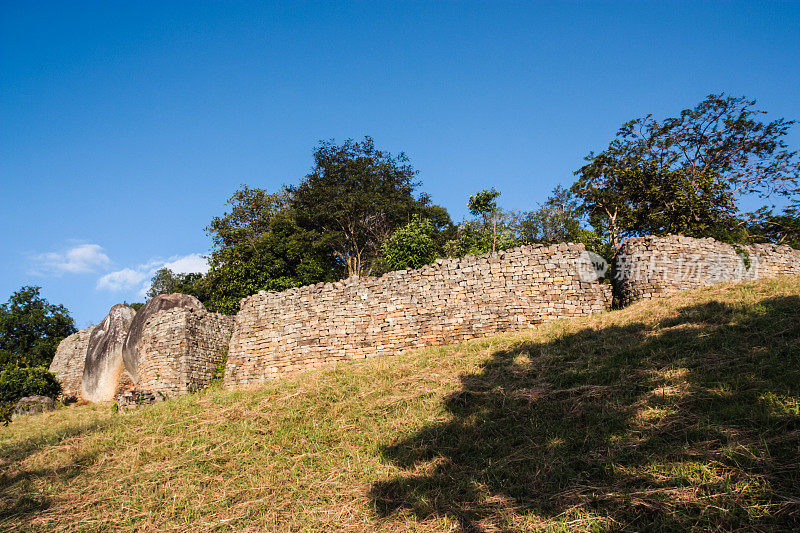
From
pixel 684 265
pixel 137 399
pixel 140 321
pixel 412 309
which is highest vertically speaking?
pixel 140 321

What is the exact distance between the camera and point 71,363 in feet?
76.7

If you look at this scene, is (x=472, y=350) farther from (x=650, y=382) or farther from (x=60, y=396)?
(x=60, y=396)

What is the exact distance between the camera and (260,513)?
4938 mm

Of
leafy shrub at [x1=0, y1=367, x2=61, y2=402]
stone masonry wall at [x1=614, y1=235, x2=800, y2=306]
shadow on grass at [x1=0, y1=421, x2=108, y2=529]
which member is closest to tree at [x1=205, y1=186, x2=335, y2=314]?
leafy shrub at [x1=0, y1=367, x2=61, y2=402]

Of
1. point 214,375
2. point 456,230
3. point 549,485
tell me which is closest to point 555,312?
point 549,485

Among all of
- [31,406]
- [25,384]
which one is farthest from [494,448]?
[25,384]

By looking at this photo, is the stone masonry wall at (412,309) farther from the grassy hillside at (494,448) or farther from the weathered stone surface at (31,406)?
the weathered stone surface at (31,406)

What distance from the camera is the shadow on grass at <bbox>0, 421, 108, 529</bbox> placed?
18.9ft

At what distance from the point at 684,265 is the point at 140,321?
20859 mm

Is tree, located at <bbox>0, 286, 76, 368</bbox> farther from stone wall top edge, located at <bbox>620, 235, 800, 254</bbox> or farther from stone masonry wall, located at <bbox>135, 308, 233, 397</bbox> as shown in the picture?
stone wall top edge, located at <bbox>620, 235, 800, 254</bbox>

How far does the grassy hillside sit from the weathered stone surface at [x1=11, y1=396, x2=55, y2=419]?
31.3 feet

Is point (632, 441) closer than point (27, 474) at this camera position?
Yes

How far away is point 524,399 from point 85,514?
652cm

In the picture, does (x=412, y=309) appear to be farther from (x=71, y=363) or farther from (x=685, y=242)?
(x=71, y=363)
